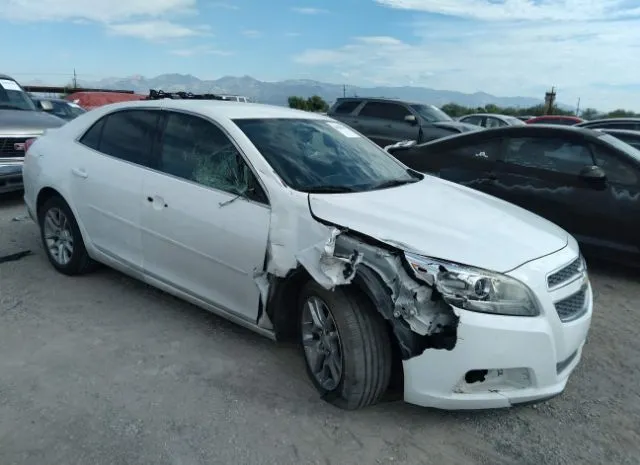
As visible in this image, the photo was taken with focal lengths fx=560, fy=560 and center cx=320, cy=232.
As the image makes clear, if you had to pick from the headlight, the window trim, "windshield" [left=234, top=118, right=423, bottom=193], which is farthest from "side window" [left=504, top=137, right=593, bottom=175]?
the window trim

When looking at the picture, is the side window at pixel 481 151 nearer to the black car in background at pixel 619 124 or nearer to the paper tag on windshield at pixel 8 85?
the black car in background at pixel 619 124

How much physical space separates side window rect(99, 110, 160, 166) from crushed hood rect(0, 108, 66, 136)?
150 inches

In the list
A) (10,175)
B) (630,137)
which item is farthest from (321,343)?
(630,137)

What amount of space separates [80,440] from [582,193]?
4.96m

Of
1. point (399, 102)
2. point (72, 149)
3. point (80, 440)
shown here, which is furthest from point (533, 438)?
point (399, 102)

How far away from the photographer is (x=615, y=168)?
218 inches

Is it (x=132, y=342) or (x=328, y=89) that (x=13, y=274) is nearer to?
(x=132, y=342)

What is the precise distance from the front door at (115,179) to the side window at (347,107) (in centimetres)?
939

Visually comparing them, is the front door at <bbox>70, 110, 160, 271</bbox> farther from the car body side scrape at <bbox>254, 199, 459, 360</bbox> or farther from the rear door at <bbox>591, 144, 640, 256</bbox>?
the rear door at <bbox>591, 144, 640, 256</bbox>

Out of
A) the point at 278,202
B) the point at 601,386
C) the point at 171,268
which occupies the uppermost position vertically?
the point at 278,202

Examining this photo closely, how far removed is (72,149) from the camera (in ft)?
15.4

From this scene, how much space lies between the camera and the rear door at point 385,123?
12.5 meters

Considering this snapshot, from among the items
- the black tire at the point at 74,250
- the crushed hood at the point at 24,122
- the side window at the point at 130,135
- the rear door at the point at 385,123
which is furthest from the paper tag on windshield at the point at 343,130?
the rear door at the point at 385,123

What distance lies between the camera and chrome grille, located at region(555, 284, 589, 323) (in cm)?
289
